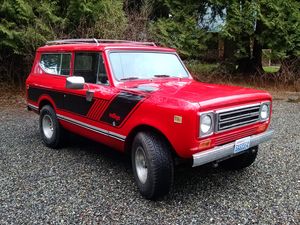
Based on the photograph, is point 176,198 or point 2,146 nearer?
point 176,198

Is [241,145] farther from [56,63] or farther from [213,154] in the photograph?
[56,63]

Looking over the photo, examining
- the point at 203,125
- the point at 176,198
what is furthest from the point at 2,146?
the point at 203,125

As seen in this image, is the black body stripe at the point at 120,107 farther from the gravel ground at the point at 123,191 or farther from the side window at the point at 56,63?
the side window at the point at 56,63

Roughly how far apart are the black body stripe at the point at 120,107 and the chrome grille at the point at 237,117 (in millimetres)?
931

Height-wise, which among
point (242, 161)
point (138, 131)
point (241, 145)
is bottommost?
point (242, 161)

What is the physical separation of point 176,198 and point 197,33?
10.4 metres

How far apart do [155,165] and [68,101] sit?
7.30 ft

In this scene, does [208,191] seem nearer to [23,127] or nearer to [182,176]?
[182,176]

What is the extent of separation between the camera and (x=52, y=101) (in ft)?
19.1

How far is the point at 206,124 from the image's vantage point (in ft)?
11.9

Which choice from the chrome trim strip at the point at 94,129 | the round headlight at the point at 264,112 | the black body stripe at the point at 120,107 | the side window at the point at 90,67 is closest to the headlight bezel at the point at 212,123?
the black body stripe at the point at 120,107

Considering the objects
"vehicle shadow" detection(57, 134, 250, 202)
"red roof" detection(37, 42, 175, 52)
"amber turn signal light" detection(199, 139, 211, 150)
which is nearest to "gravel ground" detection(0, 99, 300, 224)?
"vehicle shadow" detection(57, 134, 250, 202)

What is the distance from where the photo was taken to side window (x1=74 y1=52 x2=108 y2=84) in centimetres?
478

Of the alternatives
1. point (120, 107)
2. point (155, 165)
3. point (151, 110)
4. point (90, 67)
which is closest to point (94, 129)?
point (120, 107)
